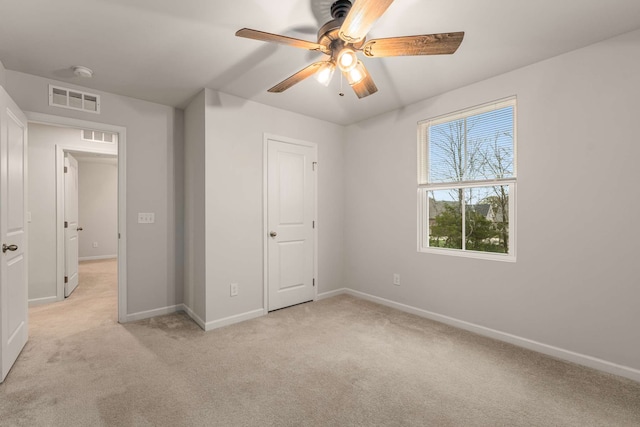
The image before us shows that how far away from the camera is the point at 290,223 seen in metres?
3.75

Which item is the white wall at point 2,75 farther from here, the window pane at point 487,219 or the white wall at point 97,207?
the white wall at point 97,207

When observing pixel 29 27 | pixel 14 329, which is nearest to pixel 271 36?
pixel 29 27

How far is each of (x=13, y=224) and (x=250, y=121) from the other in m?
2.20

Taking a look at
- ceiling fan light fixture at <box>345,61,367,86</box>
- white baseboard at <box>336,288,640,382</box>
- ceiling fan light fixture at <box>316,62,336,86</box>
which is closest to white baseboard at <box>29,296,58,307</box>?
white baseboard at <box>336,288,640,382</box>

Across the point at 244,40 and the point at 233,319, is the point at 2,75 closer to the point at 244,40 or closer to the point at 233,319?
the point at 244,40

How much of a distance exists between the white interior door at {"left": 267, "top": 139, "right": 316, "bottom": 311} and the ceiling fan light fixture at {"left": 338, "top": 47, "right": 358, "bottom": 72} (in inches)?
73.9

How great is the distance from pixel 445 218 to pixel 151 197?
3266 mm

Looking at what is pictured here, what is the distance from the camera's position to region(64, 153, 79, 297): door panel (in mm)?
4059

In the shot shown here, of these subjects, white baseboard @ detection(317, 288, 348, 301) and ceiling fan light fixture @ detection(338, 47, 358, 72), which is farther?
white baseboard @ detection(317, 288, 348, 301)

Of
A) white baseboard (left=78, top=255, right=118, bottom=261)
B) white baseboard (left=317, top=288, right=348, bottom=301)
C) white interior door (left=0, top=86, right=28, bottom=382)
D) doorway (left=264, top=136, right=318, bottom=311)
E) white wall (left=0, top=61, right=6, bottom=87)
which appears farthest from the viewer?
white baseboard (left=78, top=255, right=118, bottom=261)

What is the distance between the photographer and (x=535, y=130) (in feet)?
8.37

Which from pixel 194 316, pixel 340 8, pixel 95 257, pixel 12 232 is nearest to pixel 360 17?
pixel 340 8

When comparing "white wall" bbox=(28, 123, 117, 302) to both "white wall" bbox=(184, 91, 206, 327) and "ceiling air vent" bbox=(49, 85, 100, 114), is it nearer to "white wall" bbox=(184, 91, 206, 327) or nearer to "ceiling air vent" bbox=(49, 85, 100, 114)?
"ceiling air vent" bbox=(49, 85, 100, 114)

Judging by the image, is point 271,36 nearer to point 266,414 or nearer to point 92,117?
point 266,414
